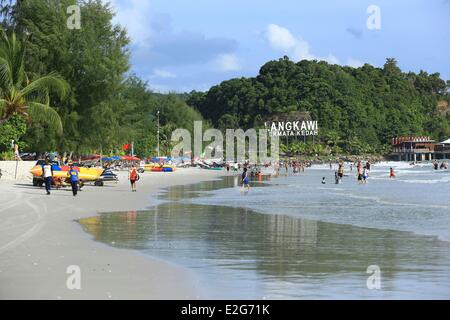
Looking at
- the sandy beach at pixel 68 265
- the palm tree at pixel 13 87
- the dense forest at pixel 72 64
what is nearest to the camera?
the sandy beach at pixel 68 265

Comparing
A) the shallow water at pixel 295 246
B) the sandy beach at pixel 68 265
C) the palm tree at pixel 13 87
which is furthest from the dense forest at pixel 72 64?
the sandy beach at pixel 68 265

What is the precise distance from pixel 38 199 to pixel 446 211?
15.8 m

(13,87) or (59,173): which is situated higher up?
(13,87)

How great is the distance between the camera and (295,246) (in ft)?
53.1

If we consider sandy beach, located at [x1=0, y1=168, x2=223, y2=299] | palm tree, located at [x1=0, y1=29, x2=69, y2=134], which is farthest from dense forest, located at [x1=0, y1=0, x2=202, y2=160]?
sandy beach, located at [x1=0, y1=168, x2=223, y2=299]

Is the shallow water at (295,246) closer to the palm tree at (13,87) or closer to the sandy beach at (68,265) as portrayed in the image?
the sandy beach at (68,265)

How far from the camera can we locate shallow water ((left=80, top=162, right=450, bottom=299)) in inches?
435

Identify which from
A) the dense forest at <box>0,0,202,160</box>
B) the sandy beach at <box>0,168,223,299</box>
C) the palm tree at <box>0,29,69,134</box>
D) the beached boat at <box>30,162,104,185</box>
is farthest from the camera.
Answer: the dense forest at <box>0,0,202,160</box>

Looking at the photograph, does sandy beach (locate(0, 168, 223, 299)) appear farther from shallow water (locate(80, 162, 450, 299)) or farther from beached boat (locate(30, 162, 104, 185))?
beached boat (locate(30, 162, 104, 185))

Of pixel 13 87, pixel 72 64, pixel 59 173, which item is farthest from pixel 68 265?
pixel 72 64

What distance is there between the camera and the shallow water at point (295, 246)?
1105cm

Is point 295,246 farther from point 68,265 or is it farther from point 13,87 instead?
point 13,87

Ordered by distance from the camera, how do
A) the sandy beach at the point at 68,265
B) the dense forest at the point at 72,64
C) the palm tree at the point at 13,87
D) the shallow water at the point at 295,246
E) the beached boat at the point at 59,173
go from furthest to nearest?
the dense forest at the point at 72,64 < the beached boat at the point at 59,173 < the palm tree at the point at 13,87 < the shallow water at the point at 295,246 < the sandy beach at the point at 68,265

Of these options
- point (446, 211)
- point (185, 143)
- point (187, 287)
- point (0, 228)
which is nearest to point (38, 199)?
point (0, 228)
